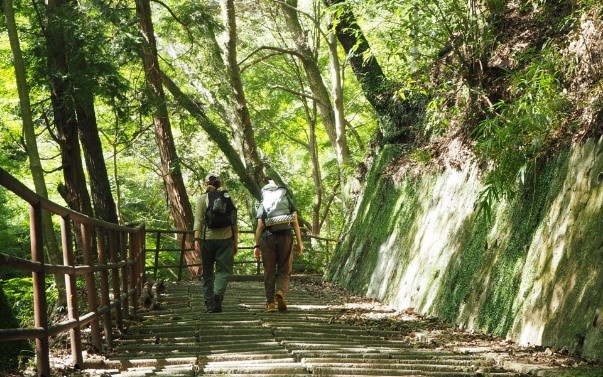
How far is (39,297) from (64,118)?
7943 mm

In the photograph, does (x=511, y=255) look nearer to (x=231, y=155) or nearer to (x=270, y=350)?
(x=270, y=350)

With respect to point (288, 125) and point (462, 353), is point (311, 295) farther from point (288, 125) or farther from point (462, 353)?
point (288, 125)

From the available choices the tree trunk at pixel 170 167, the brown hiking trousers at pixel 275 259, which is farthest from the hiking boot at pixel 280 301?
the tree trunk at pixel 170 167

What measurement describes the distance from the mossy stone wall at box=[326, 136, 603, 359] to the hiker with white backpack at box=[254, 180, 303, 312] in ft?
5.65

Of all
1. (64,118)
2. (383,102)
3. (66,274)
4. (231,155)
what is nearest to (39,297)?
(66,274)

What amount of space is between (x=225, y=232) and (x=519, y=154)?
14.3 ft

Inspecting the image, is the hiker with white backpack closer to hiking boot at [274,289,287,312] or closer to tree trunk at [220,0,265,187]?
hiking boot at [274,289,287,312]

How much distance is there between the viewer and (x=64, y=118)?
1224 centimetres

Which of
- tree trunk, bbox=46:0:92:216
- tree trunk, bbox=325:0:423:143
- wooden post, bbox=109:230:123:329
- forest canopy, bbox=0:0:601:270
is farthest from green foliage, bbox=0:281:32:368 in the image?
tree trunk, bbox=325:0:423:143

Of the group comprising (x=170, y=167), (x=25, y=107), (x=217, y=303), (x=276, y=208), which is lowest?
(x=217, y=303)

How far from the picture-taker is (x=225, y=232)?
418 inches

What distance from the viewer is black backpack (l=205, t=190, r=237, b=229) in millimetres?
10344

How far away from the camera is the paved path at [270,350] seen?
17.7 feet

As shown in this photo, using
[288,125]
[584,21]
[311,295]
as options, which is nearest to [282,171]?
[288,125]
